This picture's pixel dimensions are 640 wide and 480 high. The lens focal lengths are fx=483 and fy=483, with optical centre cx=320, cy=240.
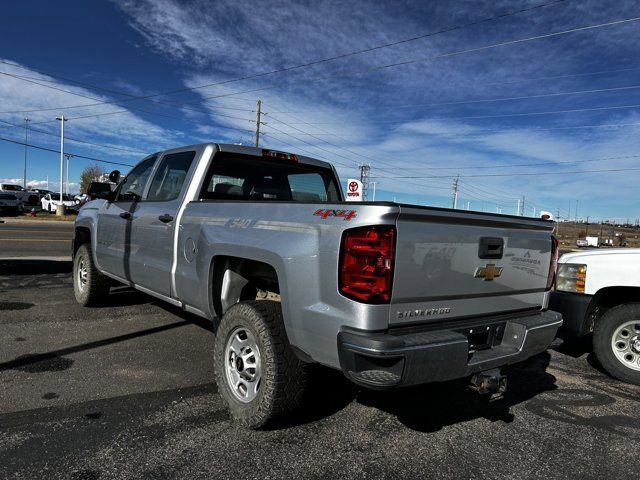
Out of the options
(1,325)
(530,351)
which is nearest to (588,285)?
(530,351)

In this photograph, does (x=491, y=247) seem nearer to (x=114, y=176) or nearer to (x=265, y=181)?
(x=265, y=181)

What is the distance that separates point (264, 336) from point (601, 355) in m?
3.54

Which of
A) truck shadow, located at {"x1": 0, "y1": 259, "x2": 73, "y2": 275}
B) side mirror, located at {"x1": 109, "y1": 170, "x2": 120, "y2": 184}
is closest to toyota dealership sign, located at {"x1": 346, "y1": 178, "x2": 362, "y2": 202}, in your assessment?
truck shadow, located at {"x1": 0, "y1": 259, "x2": 73, "y2": 275}

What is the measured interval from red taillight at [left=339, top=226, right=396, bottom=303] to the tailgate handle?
2.70ft

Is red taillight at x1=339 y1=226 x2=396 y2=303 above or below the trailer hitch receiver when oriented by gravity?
above

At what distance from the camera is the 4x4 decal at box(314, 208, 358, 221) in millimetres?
2643

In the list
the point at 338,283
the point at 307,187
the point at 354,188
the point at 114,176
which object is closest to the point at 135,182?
the point at 114,176

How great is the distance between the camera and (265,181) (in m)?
4.80

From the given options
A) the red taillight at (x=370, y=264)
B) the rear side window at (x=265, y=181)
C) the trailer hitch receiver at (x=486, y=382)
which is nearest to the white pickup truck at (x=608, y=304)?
the trailer hitch receiver at (x=486, y=382)

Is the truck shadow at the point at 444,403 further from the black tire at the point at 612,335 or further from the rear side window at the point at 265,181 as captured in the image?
the rear side window at the point at 265,181

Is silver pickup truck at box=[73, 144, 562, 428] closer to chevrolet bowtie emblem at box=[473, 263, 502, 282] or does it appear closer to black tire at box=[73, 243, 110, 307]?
chevrolet bowtie emblem at box=[473, 263, 502, 282]

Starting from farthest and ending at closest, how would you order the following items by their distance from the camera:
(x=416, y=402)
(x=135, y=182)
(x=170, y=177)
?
1. (x=135, y=182)
2. (x=170, y=177)
3. (x=416, y=402)

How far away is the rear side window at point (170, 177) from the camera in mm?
4543

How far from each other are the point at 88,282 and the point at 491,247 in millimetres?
5146
